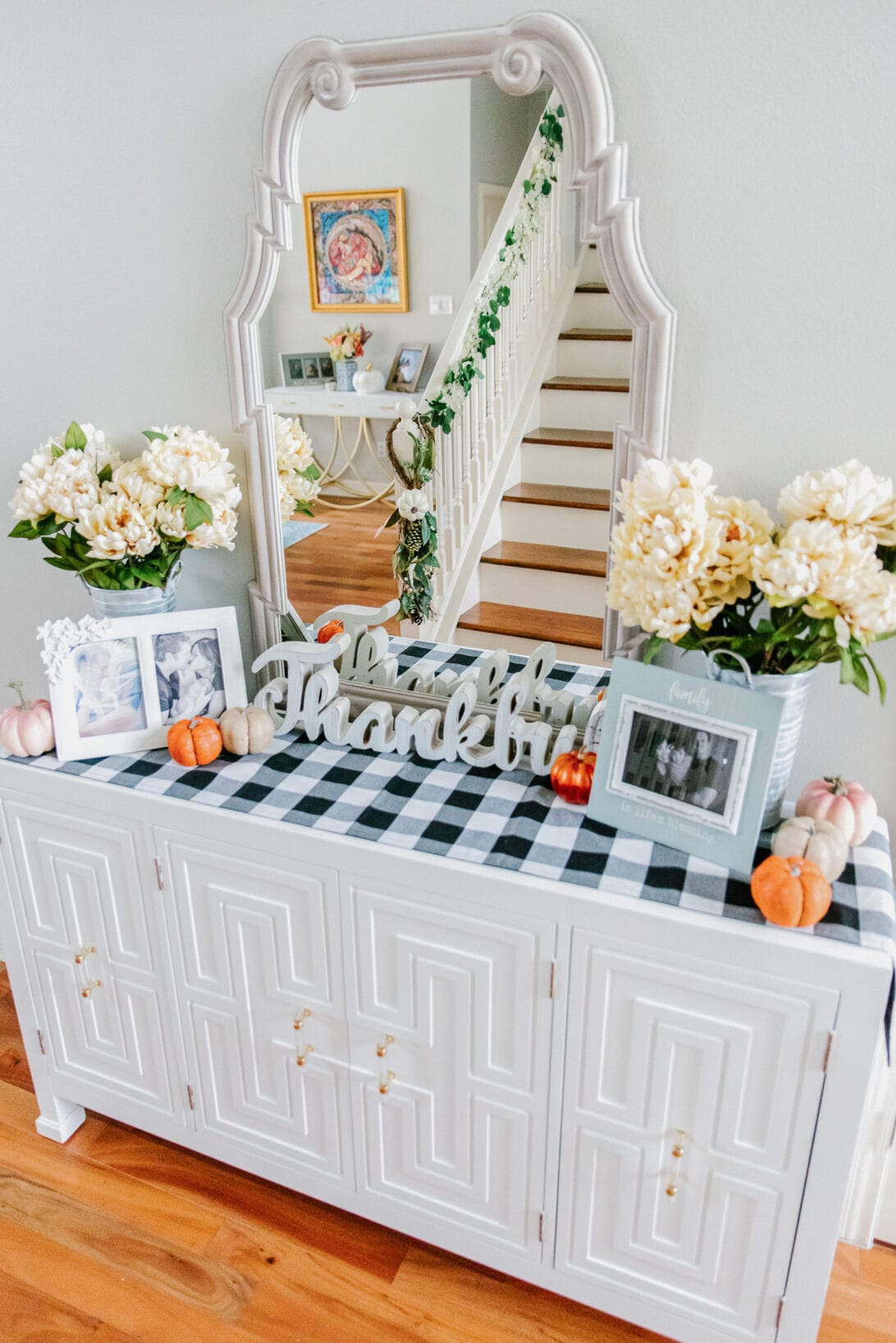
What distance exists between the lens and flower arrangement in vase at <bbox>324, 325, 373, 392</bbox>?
155 cm

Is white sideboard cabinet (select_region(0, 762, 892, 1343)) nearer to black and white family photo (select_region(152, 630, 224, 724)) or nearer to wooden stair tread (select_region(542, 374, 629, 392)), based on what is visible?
black and white family photo (select_region(152, 630, 224, 724))

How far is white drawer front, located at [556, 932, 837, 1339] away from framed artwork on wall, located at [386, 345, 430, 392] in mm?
919

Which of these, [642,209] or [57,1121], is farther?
[57,1121]

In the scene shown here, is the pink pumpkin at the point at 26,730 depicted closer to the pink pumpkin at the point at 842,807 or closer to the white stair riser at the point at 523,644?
the white stair riser at the point at 523,644

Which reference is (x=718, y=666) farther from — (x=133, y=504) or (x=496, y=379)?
(x=133, y=504)

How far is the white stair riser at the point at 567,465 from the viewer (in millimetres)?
1513

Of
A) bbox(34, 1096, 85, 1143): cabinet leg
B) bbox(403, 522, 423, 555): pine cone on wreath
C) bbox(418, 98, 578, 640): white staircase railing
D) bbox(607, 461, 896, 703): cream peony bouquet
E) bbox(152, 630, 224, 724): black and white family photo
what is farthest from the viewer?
bbox(34, 1096, 85, 1143): cabinet leg

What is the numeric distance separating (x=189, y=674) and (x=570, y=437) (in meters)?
0.81

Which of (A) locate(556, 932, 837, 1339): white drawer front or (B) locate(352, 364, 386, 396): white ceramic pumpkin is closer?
(A) locate(556, 932, 837, 1339): white drawer front

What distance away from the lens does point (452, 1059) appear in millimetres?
1548

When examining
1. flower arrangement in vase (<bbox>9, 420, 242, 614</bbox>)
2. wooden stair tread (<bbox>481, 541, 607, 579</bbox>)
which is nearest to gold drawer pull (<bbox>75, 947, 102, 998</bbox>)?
flower arrangement in vase (<bbox>9, 420, 242, 614</bbox>)

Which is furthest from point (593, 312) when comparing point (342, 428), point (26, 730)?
point (26, 730)

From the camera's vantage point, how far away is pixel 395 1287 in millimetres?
1751

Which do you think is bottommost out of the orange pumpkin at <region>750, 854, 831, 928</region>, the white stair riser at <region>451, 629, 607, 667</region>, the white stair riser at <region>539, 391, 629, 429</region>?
the orange pumpkin at <region>750, 854, 831, 928</region>
